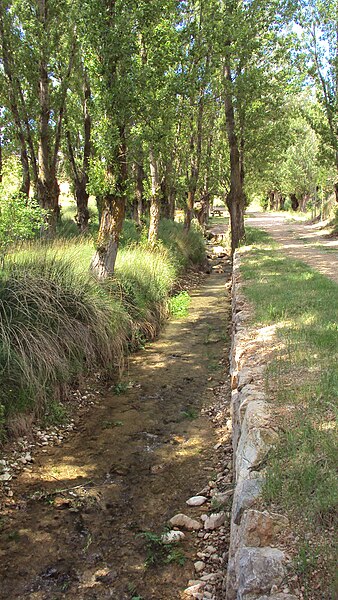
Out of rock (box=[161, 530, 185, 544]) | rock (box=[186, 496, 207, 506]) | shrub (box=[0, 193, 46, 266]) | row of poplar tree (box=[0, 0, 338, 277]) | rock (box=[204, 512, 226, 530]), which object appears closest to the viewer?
rock (box=[161, 530, 185, 544])

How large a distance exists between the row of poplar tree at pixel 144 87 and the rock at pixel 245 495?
5.81 m

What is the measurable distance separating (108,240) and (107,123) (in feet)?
6.54

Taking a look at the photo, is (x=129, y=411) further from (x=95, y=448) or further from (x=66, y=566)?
(x=66, y=566)

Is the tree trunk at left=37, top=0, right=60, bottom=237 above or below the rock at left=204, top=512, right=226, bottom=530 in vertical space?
above

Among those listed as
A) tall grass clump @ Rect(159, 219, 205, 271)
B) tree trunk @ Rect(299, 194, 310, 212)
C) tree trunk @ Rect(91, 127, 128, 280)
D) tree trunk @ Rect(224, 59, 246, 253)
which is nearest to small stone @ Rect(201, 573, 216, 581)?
tree trunk @ Rect(91, 127, 128, 280)

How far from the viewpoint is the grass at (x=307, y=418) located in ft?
7.92

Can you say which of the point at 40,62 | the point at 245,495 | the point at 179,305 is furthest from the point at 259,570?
the point at 40,62

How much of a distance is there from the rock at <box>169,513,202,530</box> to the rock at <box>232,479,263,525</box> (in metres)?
1.04

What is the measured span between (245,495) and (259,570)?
0.59m

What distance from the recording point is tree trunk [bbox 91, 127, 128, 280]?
8.12 metres

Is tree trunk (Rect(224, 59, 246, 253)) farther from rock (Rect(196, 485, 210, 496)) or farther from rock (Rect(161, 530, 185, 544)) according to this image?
rock (Rect(161, 530, 185, 544))

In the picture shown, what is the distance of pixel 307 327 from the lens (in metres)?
5.48

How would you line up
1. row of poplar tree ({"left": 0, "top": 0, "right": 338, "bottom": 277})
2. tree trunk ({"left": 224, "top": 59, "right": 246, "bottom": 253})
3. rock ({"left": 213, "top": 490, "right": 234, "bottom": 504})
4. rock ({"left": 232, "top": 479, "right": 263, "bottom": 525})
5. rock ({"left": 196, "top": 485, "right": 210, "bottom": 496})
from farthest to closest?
1. tree trunk ({"left": 224, "top": 59, "right": 246, "bottom": 253})
2. row of poplar tree ({"left": 0, "top": 0, "right": 338, "bottom": 277})
3. rock ({"left": 196, "top": 485, "right": 210, "bottom": 496})
4. rock ({"left": 213, "top": 490, "right": 234, "bottom": 504})
5. rock ({"left": 232, "top": 479, "right": 263, "bottom": 525})

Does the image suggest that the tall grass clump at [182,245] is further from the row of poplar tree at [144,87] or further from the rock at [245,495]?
the rock at [245,495]
